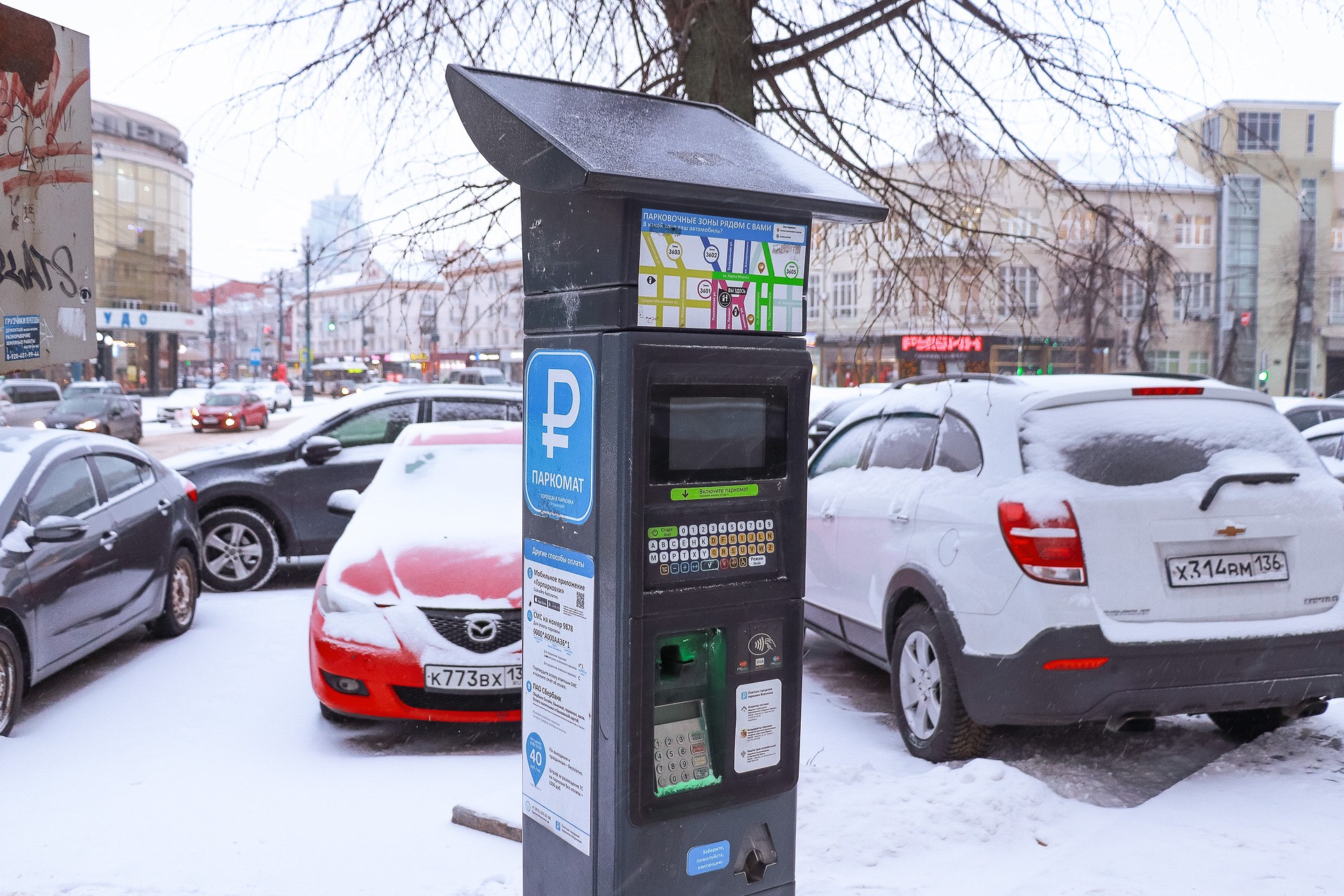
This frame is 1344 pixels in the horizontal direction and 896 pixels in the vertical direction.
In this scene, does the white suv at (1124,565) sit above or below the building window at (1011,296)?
below

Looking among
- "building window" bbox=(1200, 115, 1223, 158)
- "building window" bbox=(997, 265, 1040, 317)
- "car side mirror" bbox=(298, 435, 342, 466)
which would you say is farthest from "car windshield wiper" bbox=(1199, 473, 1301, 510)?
"car side mirror" bbox=(298, 435, 342, 466)

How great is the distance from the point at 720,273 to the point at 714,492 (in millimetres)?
513

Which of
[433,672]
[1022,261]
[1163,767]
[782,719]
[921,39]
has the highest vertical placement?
[921,39]

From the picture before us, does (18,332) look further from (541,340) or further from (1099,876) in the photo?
(1099,876)

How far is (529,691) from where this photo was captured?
2.80 m

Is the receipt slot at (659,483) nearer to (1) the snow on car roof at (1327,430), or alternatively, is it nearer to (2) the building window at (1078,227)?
(2) the building window at (1078,227)

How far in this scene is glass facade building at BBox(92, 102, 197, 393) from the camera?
54.8m

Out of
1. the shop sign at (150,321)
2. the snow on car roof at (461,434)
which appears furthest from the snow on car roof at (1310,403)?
the shop sign at (150,321)

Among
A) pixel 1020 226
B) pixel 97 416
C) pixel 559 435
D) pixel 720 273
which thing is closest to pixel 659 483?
pixel 559 435

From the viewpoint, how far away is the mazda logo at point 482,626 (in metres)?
4.78

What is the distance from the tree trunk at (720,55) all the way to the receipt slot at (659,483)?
181 centimetres

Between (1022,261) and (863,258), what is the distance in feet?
2.85

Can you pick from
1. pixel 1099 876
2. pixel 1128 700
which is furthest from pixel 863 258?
pixel 1099 876

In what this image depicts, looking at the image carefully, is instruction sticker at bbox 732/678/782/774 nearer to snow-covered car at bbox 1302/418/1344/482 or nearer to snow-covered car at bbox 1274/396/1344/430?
snow-covered car at bbox 1302/418/1344/482
